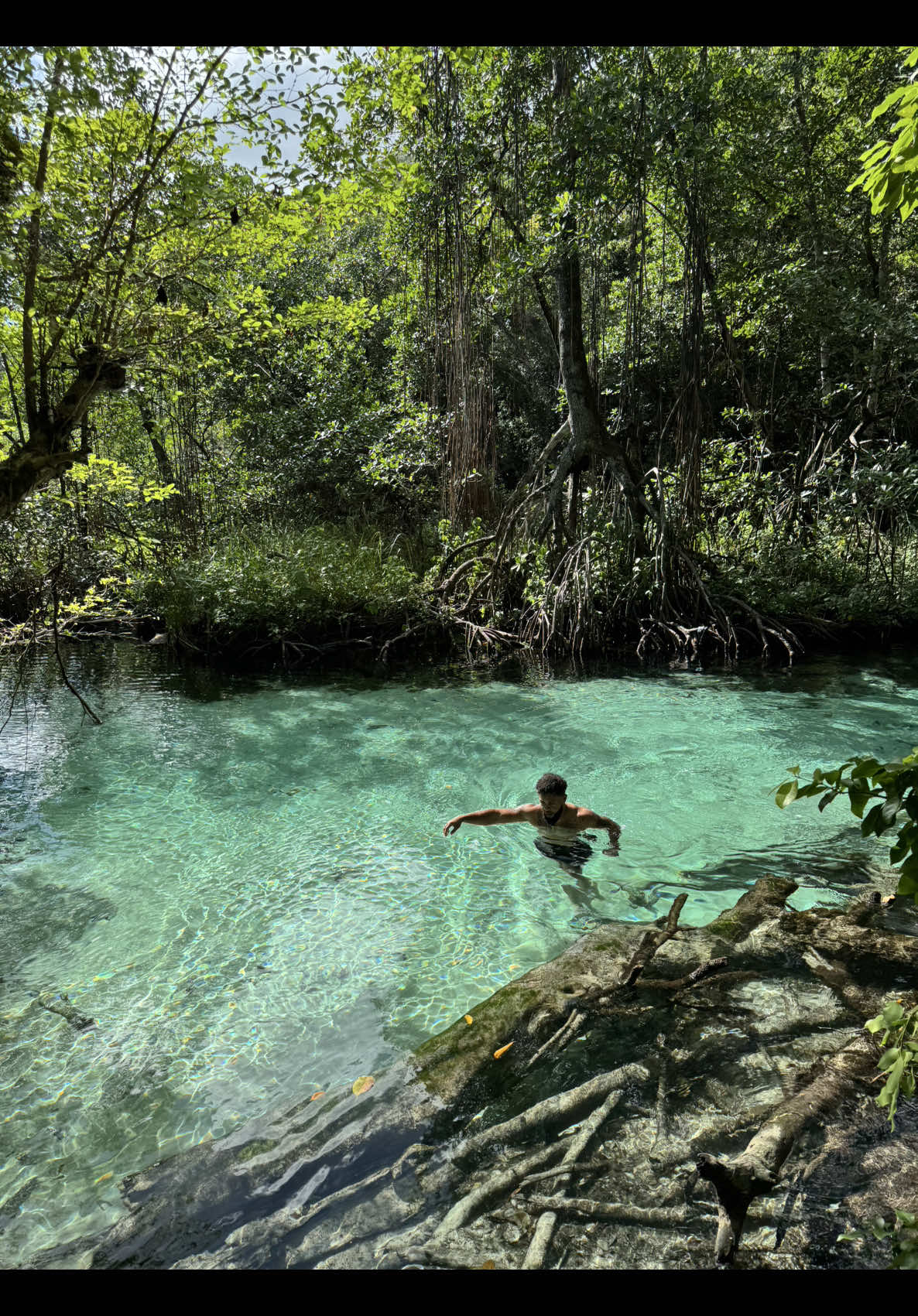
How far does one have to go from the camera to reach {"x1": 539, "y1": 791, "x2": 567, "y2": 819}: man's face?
467 centimetres

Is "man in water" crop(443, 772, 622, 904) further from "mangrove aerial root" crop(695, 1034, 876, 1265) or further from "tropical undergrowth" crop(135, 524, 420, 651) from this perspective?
"tropical undergrowth" crop(135, 524, 420, 651)

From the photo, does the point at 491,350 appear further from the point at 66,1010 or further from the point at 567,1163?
the point at 567,1163

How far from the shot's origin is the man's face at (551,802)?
4672 millimetres

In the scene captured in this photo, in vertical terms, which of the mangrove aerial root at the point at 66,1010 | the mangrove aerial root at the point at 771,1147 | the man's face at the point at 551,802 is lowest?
the mangrove aerial root at the point at 66,1010

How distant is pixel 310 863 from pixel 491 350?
9.07 meters

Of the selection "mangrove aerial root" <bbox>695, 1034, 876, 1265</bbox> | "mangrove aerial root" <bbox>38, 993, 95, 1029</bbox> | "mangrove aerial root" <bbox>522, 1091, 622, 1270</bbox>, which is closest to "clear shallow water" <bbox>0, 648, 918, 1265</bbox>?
"mangrove aerial root" <bbox>38, 993, 95, 1029</bbox>

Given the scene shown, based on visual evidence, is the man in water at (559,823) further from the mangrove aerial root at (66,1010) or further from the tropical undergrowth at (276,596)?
the tropical undergrowth at (276,596)

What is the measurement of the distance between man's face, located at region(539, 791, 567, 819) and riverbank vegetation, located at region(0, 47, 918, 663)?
137 inches

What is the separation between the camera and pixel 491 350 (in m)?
11.5

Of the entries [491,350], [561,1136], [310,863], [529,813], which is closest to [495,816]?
[529,813]

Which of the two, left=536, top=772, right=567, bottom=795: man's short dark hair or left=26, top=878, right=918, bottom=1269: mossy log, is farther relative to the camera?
left=536, top=772, right=567, bottom=795: man's short dark hair

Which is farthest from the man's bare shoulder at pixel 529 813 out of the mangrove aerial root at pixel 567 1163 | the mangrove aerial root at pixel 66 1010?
the mangrove aerial root at pixel 66 1010

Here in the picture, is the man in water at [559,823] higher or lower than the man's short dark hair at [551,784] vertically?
lower

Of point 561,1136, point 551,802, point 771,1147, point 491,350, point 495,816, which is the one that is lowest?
point 561,1136
